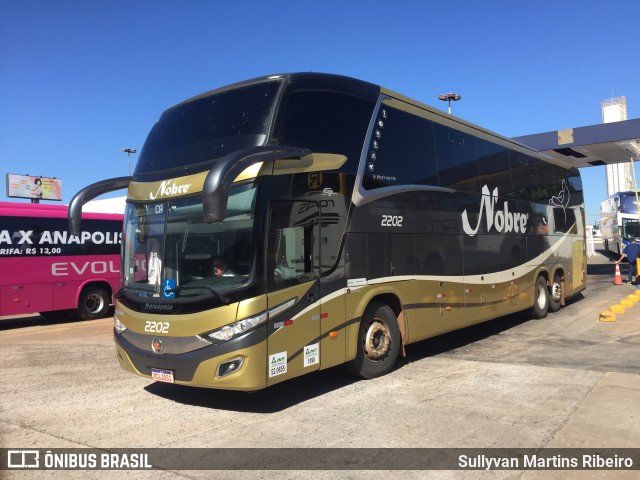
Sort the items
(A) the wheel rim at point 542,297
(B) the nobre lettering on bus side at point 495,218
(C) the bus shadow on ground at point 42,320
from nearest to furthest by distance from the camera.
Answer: (B) the nobre lettering on bus side at point 495,218 → (A) the wheel rim at point 542,297 → (C) the bus shadow on ground at point 42,320

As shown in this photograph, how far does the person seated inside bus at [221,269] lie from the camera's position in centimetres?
565

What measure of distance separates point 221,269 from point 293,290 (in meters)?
0.88

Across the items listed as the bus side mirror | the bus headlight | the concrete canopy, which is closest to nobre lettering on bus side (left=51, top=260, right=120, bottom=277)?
the bus side mirror

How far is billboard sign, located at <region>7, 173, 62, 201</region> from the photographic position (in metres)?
43.6

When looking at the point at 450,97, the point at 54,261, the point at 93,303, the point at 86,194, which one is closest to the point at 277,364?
the point at 86,194

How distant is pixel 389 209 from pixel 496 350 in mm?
3732

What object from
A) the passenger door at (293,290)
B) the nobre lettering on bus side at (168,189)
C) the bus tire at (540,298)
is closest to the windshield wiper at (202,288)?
the passenger door at (293,290)

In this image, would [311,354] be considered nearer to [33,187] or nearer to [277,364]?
[277,364]

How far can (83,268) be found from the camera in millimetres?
14461

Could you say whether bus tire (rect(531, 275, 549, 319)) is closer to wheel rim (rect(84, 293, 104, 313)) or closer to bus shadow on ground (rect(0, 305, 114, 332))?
wheel rim (rect(84, 293, 104, 313))

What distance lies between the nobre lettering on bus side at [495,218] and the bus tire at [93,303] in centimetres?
1095

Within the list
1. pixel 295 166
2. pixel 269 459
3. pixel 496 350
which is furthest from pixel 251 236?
pixel 496 350

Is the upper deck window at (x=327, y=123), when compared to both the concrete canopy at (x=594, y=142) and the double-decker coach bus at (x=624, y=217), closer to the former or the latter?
the concrete canopy at (x=594, y=142)

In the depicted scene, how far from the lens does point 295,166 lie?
6.00 meters
